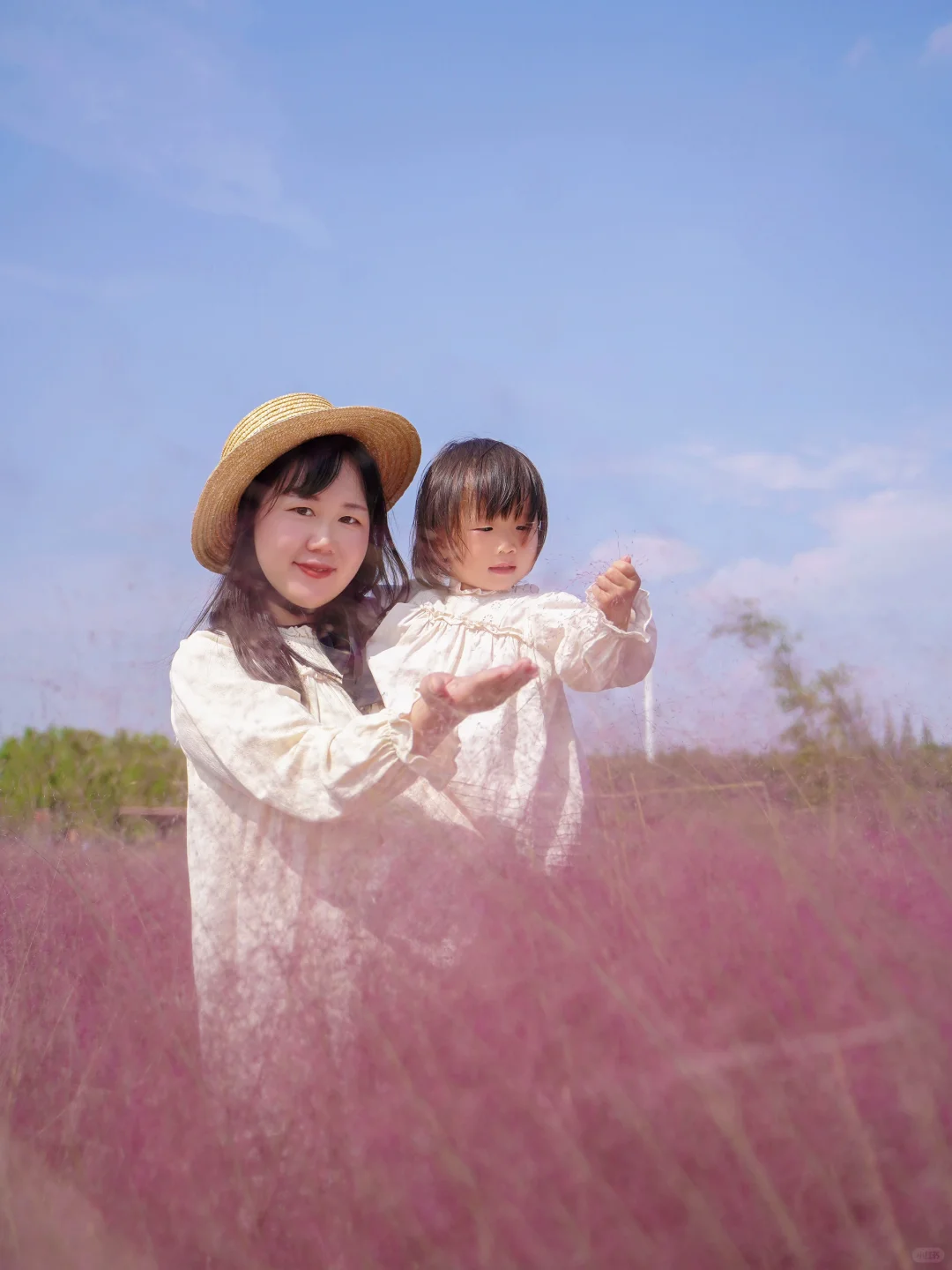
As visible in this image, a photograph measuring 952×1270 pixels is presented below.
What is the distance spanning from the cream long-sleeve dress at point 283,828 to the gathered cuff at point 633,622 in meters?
0.29

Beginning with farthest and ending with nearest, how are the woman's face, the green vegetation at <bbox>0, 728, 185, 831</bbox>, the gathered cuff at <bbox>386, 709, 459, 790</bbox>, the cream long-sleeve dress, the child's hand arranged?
the green vegetation at <bbox>0, 728, 185, 831</bbox> < the woman's face < the child's hand < the gathered cuff at <bbox>386, 709, 459, 790</bbox> < the cream long-sleeve dress

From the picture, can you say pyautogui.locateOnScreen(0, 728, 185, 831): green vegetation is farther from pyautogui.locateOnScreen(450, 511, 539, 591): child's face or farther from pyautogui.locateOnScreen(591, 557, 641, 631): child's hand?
pyautogui.locateOnScreen(591, 557, 641, 631): child's hand

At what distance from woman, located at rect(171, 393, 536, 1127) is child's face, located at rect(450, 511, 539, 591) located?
0.12 m

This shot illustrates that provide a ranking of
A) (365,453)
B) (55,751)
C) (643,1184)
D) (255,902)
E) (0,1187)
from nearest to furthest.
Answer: (643,1184)
(0,1187)
(255,902)
(365,453)
(55,751)

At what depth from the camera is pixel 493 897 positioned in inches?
32.9

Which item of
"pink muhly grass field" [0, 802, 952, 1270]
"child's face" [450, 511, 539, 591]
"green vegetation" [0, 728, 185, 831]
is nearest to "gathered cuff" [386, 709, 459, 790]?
"pink muhly grass field" [0, 802, 952, 1270]

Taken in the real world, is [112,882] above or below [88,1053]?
above

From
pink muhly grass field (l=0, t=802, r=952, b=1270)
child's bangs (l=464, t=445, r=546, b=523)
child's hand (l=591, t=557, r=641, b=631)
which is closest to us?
pink muhly grass field (l=0, t=802, r=952, b=1270)

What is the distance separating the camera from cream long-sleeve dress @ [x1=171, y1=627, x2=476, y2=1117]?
90 cm

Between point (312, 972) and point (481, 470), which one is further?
point (481, 470)

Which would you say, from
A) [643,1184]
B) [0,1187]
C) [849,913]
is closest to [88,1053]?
[0,1187]

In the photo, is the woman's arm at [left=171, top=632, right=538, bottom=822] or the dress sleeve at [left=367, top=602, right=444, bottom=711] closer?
the woman's arm at [left=171, top=632, right=538, bottom=822]

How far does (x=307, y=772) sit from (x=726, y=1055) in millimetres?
628

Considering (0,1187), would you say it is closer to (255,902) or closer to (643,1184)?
(255,902)
